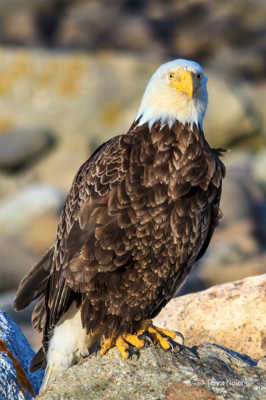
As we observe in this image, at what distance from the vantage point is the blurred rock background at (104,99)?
1371 centimetres

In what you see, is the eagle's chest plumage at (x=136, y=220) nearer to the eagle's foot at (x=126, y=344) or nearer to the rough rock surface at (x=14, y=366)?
the eagle's foot at (x=126, y=344)

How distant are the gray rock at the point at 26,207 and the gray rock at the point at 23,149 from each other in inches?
143

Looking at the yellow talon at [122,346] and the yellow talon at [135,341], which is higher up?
the yellow talon at [122,346]

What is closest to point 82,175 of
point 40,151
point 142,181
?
point 142,181

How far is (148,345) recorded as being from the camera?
4625 millimetres

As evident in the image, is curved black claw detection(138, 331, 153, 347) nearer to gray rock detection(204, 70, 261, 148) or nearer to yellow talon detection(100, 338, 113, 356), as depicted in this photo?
yellow talon detection(100, 338, 113, 356)

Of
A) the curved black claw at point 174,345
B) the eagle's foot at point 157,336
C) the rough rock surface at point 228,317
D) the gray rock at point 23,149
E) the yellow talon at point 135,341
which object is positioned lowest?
the gray rock at point 23,149

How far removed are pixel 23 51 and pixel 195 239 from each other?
1641 cm

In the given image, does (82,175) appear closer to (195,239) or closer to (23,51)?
(195,239)

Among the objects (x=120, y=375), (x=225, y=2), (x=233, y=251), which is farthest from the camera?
(x=225, y=2)

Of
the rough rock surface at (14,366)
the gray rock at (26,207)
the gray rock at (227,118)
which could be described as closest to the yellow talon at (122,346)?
the rough rock surface at (14,366)

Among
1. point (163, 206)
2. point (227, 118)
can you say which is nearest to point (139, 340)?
point (163, 206)

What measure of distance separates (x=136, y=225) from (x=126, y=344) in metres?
0.79

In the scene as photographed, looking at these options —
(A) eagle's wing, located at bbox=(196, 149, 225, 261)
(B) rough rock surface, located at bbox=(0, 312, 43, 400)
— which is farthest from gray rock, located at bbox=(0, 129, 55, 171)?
(A) eagle's wing, located at bbox=(196, 149, 225, 261)
